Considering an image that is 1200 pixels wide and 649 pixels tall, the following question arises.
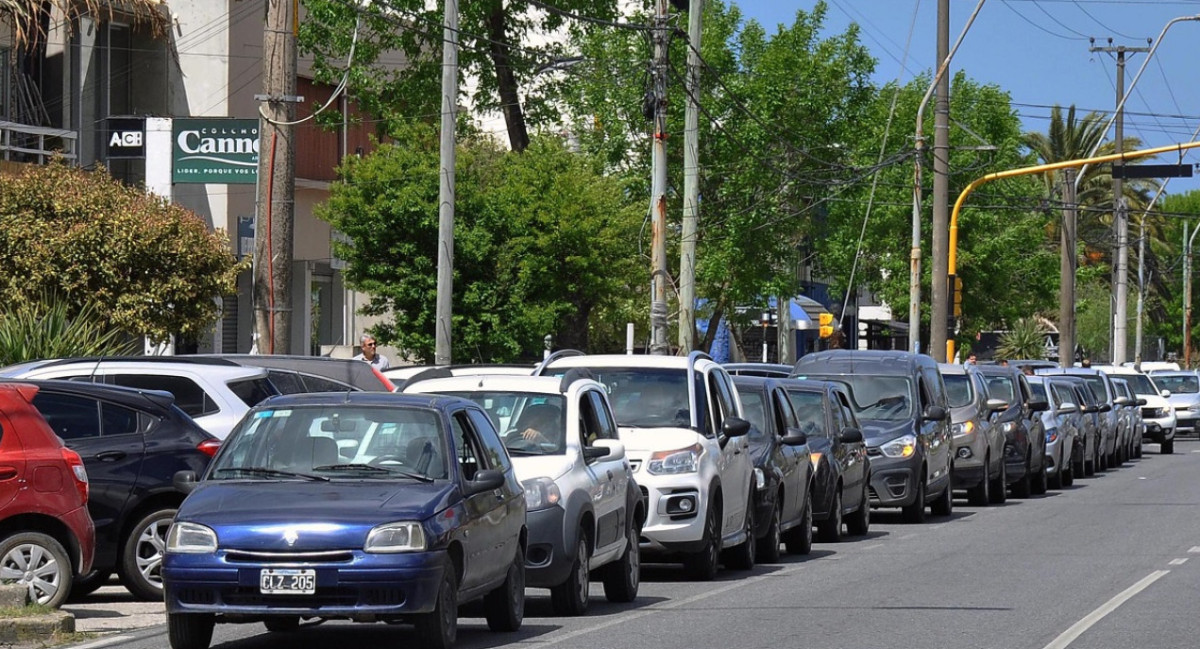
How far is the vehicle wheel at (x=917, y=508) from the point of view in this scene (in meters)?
23.1

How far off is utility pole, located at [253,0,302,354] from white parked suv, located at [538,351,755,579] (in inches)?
174

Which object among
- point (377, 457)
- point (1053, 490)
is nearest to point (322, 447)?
point (377, 457)

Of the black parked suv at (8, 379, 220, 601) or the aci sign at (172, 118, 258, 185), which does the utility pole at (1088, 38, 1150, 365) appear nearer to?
the aci sign at (172, 118, 258, 185)

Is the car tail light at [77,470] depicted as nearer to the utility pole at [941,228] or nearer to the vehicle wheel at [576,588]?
the vehicle wheel at [576,588]

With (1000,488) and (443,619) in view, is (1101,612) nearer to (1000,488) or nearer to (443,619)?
(443,619)

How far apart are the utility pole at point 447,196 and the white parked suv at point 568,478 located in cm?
1019

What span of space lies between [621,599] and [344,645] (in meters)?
3.19

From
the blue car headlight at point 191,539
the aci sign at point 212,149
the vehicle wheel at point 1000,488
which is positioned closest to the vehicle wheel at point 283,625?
the blue car headlight at point 191,539

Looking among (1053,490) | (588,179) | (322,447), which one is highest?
(588,179)

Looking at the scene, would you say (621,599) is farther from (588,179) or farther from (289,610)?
(588,179)

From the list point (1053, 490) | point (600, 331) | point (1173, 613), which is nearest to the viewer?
point (1173, 613)

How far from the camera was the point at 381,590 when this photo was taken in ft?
32.7

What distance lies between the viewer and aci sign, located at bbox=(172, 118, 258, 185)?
22.2 m

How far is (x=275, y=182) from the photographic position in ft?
65.9
